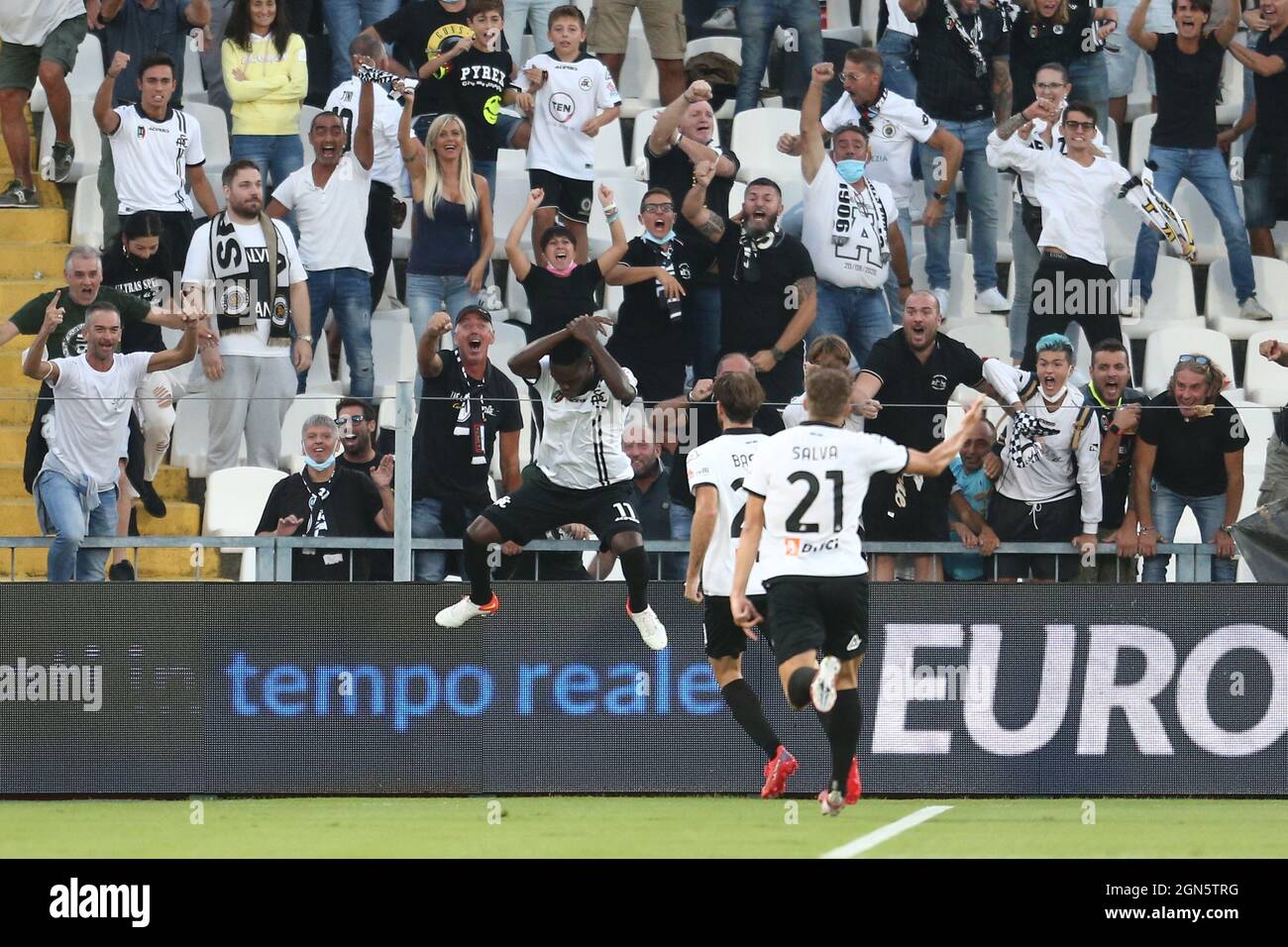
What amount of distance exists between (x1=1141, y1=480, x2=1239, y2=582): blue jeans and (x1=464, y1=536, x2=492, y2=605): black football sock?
12.4 ft

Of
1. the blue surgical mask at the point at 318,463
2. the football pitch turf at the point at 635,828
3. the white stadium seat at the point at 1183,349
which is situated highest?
the white stadium seat at the point at 1183,349

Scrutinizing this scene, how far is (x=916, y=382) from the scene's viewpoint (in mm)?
11734

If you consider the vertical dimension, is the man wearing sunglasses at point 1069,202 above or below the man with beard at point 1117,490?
above

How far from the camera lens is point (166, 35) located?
15.1m

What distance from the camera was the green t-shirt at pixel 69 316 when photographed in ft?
39.0

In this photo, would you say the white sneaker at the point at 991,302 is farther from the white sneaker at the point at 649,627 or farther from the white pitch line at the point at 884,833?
the white pitch line at the point at 884,833

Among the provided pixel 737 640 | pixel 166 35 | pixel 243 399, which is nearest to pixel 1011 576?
pixel 737 640

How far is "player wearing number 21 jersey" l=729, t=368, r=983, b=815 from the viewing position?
8.89 metres

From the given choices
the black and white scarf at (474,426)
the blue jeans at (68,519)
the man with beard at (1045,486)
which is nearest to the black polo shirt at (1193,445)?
the man with beard at (1045,486)

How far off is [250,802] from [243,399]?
7.45ft

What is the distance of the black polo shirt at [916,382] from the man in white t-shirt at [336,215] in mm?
3684

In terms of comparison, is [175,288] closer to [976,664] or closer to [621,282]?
[621,282]

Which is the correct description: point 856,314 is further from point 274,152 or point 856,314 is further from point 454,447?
point 274,152

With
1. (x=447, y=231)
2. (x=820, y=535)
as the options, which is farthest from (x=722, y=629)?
(x=447, y=231)
